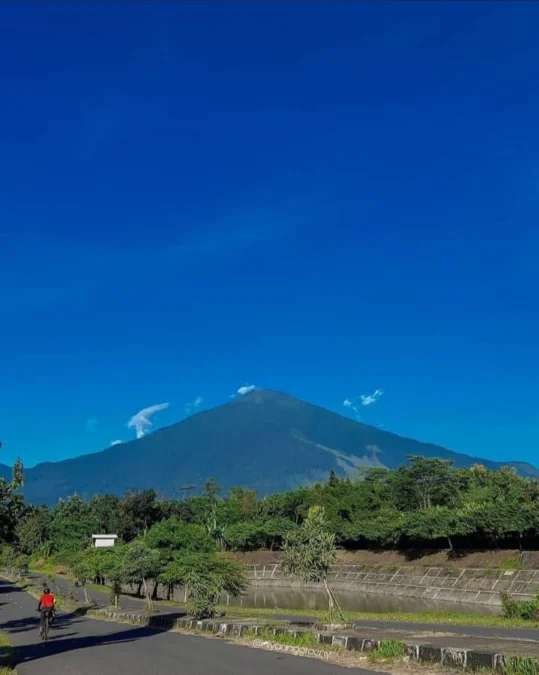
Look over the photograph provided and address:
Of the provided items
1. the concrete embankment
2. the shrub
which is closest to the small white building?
the concrete embankment

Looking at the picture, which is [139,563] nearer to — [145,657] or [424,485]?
[145,657]

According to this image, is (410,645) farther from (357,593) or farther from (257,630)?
(357,593)

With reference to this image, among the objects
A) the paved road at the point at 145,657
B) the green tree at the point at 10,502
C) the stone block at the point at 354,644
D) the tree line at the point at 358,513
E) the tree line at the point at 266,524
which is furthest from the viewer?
the tree line at the point at 358,513

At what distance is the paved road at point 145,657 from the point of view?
13055 mm

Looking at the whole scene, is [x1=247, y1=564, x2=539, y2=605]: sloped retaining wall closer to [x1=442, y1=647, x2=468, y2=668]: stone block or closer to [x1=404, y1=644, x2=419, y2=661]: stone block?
[x1=404, y1=644, x2=419, y2=661]: stone block

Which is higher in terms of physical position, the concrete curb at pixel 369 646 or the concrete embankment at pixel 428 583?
the concrete curb at pixel 369 646

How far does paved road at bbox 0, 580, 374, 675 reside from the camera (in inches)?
514

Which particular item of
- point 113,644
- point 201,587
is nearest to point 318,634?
point 113,644

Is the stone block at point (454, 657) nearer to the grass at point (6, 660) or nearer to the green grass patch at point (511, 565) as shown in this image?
the grass at point (6, 660)

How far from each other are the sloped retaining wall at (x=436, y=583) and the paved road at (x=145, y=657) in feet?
93.1

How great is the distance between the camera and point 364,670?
11.9 meters

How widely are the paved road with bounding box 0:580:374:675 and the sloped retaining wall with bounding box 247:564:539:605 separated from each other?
2838cm

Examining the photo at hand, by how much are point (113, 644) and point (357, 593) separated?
5087cm

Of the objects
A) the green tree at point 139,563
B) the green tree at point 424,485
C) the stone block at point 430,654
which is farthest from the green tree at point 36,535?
the stone block at point 430,654
